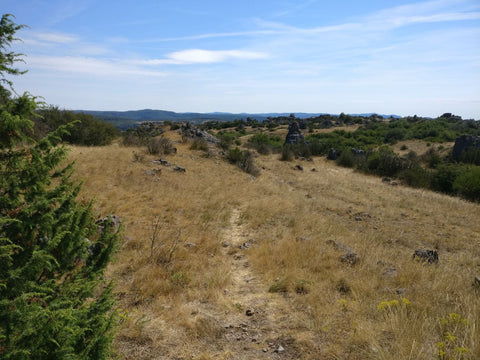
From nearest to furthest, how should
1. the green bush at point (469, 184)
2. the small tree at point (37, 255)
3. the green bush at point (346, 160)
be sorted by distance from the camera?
the small tree at point (37, 255), the green bush at point (469, 184), the green bush at point (346, 160)

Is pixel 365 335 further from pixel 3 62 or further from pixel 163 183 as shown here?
pixel 163 183

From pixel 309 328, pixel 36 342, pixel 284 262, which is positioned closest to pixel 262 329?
pixel 309 328

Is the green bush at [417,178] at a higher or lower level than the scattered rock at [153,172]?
lower

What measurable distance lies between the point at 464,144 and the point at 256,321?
27.8 m

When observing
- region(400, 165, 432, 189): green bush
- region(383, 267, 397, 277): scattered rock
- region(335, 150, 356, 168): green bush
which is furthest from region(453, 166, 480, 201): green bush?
region(383, 267, 397, 277): scattered rock

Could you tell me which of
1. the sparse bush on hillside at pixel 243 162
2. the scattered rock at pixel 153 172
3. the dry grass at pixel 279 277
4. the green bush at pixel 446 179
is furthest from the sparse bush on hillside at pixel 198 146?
the green bush at pixel 446 179

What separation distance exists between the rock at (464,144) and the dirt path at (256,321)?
25.7m

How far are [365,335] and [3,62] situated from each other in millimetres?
4201

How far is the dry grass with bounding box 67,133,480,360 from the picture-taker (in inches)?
122

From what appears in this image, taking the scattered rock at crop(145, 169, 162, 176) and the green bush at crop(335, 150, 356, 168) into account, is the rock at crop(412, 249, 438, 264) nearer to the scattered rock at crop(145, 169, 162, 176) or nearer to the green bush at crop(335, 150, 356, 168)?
the scattered rock at crop(145, 169, 162, 176)

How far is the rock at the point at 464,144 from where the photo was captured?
23328 mm

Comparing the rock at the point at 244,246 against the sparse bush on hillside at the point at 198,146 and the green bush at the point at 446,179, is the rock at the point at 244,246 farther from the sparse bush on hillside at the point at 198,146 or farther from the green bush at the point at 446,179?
the green bush at the point at 446,179

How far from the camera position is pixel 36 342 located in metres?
1.79

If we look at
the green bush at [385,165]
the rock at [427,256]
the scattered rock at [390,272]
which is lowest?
the rock at [427,256]
